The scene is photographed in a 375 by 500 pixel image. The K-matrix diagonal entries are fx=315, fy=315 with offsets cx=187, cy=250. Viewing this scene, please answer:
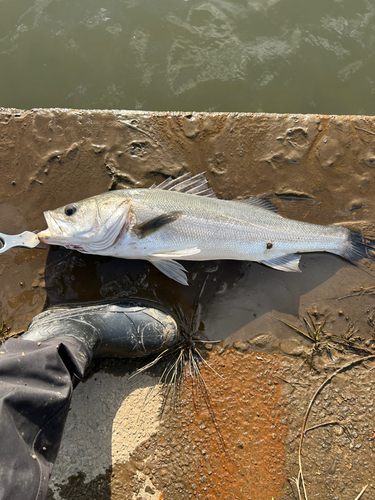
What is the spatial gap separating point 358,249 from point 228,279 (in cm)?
141

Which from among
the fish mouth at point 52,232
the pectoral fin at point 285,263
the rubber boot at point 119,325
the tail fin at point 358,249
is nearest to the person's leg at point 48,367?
the rubber boot at point 119,325

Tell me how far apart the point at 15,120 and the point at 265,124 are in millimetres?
2724

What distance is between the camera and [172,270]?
314cm

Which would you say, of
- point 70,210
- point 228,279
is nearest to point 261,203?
point 228,279

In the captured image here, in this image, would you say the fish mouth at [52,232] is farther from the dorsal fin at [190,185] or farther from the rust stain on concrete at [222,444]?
the rust stain on concrete at [222,444]

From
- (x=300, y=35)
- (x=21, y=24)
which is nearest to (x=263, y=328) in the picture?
(x=300, y=35)

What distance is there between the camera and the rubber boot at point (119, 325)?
9.86ft

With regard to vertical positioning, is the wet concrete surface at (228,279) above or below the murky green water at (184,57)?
below

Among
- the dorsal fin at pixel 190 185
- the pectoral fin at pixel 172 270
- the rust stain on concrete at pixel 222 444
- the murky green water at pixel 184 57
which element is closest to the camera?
the rust stain on concrete at pixel 222 444

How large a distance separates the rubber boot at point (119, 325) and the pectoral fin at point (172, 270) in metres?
0.41

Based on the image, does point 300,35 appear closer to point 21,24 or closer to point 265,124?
point 265,124

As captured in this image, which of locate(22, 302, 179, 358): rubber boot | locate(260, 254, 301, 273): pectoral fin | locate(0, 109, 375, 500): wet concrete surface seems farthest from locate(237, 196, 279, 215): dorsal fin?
locate(22, 302, 179, 358): rubber boot

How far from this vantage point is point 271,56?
12.9 feet

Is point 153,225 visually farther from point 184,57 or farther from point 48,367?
point 184,57
